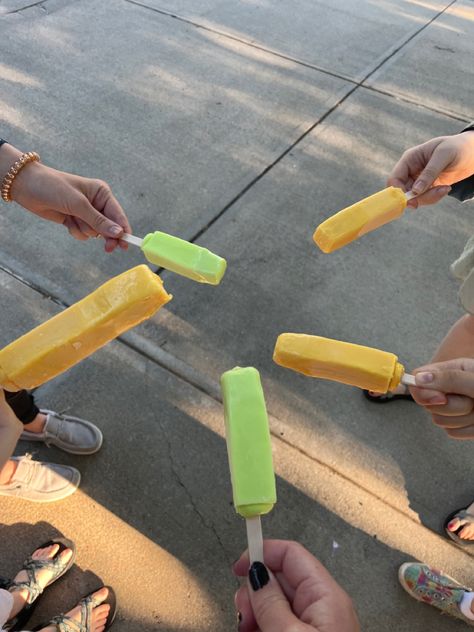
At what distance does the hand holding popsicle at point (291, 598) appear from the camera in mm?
1366

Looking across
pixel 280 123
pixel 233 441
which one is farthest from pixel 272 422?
pixel 280 123

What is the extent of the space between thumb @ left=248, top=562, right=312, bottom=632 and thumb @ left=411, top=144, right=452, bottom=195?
5.54ft

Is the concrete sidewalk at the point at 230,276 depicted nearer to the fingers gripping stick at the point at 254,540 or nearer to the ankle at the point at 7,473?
the ankle at the point at 7,473

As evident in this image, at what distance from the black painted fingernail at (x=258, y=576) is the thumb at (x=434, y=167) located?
1675 millimetres

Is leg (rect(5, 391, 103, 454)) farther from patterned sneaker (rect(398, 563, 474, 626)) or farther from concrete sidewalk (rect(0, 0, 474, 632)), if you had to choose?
patterned sneaker (rect(398, 563, 474, 626))

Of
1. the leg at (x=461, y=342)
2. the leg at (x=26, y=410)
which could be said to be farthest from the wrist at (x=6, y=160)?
the leg at (x=461, y=342)

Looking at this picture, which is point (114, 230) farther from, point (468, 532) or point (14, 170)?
point (468, 532)

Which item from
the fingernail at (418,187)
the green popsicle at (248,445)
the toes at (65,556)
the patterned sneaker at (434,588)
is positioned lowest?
the patterned sneaker at (434,588)

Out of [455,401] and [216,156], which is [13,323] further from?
[455,401]

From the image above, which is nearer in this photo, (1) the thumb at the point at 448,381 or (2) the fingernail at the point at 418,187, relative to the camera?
(1) the thumb at the point at 448,381

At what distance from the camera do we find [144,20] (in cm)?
523

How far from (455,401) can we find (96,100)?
12.8 ft

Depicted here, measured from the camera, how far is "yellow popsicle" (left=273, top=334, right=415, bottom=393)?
1776 millimetres

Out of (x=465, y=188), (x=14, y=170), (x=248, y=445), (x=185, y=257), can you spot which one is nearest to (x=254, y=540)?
(x=248, y=445)
